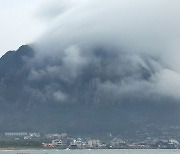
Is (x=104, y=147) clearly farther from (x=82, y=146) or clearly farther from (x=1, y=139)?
(x=1, y=139)

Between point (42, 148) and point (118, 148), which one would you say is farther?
point (118, 148)

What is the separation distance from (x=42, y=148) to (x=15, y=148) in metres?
9.20

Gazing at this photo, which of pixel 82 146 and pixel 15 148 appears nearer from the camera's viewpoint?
pixel 15 148

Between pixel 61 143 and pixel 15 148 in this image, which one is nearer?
pixel 15 148

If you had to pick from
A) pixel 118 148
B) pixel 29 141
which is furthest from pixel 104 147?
pixel 29 141

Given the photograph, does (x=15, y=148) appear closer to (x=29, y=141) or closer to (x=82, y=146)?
(x=29, y=141)

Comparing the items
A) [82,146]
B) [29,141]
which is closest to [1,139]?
[29,141]

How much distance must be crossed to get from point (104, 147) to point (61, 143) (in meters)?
14.8

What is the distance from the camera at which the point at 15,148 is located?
176 m

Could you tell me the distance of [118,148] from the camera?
19750 cm

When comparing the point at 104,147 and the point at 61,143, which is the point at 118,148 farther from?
the point at 61,143

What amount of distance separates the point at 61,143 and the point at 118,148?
1926 centimetres

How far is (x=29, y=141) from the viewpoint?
189 meters

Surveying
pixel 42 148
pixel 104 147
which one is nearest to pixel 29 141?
pixel 42 148
